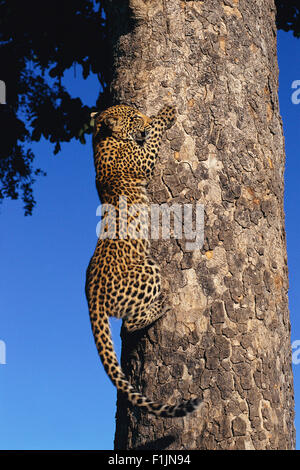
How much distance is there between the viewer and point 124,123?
4.03m

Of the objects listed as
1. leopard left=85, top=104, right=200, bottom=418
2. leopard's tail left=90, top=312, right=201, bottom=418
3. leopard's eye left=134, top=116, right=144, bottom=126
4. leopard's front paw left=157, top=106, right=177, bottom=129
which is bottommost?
leopard's tail left=90, top=312, right=201, bottom=418

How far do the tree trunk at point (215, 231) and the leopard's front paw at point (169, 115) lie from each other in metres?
0.05

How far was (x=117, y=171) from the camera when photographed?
12.9ft

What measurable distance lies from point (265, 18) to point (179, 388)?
297 centimetres

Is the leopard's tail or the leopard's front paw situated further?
the leopard's front paw

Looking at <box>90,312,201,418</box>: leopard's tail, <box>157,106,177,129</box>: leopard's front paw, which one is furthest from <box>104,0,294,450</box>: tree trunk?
<box>90,312,201,418</box>: leopard's tail

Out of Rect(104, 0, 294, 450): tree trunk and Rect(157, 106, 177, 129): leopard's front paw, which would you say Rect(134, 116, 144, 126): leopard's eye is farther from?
Rect(157, 106, 177, 129): leopard's front paw

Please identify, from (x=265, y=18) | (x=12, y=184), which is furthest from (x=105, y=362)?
(x=12, y=184)

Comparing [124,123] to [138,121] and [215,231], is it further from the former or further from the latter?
[215,231]

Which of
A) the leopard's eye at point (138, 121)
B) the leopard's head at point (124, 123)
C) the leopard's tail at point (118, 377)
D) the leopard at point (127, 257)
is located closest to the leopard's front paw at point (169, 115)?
the leopard at point (127, 257)

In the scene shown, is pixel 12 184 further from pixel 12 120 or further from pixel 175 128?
pixel 175 128

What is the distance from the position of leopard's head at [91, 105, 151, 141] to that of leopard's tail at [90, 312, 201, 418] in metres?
1.34

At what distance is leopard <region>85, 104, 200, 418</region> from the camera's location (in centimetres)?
331
